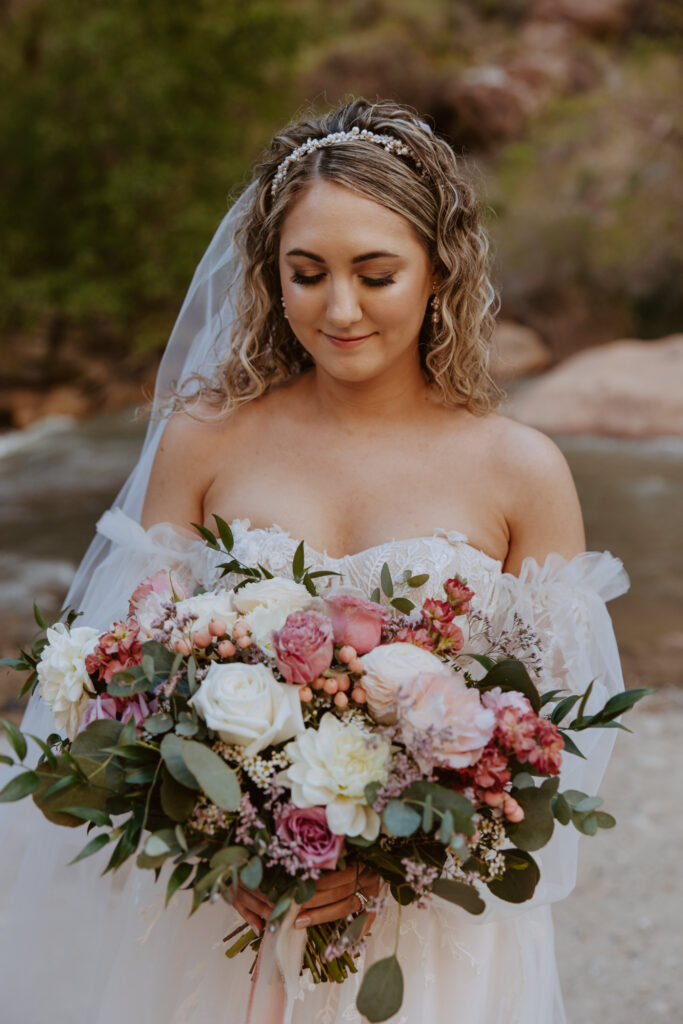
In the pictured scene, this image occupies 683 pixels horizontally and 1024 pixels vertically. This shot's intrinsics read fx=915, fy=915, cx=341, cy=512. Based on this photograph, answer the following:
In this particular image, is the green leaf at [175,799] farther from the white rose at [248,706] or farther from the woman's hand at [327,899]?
the woman's hand at [327,899]

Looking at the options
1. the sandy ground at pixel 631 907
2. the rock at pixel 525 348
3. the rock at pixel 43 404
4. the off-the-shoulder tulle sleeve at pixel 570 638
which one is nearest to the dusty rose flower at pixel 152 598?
the off-the-shoulder tulle sleeve at pixel 570 638

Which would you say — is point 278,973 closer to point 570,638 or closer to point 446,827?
point 446,827

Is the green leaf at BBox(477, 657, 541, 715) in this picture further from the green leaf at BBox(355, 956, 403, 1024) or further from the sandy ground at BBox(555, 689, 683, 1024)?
the sandy ground at BBox(555, 689, 683, 1024)

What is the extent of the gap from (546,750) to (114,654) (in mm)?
692

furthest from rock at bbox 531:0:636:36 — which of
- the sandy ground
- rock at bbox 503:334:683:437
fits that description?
the sandy ground

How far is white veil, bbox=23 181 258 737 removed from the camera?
2.29 meters

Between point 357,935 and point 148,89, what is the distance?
38.9 ft

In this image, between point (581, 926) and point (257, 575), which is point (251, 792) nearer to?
point (257, 575)

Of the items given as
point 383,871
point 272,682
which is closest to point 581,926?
point 383,871

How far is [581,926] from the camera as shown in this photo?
10.9 ft

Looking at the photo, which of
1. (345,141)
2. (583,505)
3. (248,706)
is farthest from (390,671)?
(583,505)

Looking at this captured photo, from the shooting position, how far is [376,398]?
2125mm

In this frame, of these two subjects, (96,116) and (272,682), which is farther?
(96,116)

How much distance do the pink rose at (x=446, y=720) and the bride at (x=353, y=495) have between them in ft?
1.73
